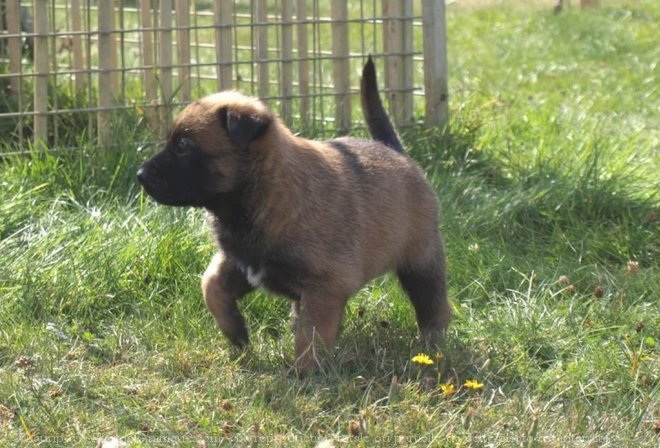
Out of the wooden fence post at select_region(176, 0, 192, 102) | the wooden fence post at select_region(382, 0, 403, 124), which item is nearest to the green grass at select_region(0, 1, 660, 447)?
the wooden fence post at select_region(382, 0, 403, 124)

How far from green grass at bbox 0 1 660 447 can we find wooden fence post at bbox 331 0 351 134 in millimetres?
403

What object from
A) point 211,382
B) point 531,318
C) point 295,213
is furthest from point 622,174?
point 211,382

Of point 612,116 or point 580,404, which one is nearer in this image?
point 580,404

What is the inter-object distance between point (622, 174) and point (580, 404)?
272cm

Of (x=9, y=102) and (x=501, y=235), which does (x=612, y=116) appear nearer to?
(x=501, y=235)

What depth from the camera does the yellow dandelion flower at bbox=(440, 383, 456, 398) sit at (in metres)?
3.83

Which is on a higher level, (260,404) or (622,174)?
(622,174)

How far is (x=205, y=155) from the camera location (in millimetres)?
4344

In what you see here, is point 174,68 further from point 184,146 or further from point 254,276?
point 254,276

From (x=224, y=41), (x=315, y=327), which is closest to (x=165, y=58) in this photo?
(x=224, y=41)

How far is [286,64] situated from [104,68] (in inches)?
40.4

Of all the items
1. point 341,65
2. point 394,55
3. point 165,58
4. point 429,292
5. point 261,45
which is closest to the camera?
point 429,292

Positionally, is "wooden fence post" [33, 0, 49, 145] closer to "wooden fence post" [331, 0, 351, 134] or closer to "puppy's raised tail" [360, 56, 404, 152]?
"wooden fence post" [331, 0, 351, 134]

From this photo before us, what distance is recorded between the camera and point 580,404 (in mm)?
3951
